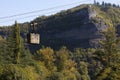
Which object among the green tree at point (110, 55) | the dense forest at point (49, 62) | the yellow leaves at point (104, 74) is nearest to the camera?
the green tree at point (110, 55)

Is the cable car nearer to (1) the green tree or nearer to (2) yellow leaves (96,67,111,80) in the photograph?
(1) the green tree

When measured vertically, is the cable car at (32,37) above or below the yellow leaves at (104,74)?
above

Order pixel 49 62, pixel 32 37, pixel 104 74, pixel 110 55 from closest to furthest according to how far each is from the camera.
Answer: pixel 32 37 < pixel 104 74 < pixel 110 55 < pixel 49 62

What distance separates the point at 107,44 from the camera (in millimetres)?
89562

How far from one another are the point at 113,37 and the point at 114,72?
2119 cm

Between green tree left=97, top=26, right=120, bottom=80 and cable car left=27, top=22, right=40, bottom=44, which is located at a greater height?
cable car left=27, top=22, right=40, bottom=44

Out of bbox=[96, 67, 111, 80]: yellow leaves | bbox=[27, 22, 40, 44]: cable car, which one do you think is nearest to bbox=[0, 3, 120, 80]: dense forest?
bbox=[96, 67, 111, 80]: yellow leaves

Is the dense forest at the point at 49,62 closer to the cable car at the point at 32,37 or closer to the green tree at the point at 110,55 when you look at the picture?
the green tree at the point at 110,55

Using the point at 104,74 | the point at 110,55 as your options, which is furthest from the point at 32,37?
the point at 110,55

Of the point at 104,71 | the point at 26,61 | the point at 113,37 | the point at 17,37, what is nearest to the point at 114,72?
the point at 104,71

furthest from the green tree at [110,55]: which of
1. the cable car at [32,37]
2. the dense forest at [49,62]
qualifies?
the cable car at [32,37]

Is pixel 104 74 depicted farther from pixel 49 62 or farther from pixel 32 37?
pixel 49 62

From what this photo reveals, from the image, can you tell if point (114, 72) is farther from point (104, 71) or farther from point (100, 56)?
point (100, 56)

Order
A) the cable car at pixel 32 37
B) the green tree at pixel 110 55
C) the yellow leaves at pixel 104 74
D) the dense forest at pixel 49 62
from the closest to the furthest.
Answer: the cable car at pixel 32 37
the green tree at pixel 110 55
the yellow leaves at pixel 104 74
the dense forest at pixel 49 62
